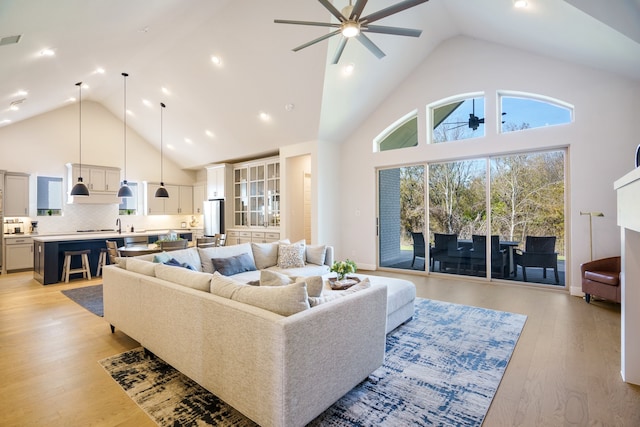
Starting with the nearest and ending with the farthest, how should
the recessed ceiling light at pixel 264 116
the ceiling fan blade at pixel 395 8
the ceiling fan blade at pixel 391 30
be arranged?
1. the ceiling fan blade at pixel 395 8
2. the ceiling fan blade at pixel 391 30
3. the recessed ceiling light at pixel 264 116

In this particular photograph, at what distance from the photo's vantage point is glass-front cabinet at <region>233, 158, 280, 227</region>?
27.0 ft

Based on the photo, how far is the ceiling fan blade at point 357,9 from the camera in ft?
9.18

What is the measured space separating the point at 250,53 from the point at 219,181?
15.8 feet

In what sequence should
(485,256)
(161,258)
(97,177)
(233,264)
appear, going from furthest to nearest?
(97,177)
(485,256)
(233,264)
(161,258)

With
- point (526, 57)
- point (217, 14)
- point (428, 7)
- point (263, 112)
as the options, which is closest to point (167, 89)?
point (263, 112)

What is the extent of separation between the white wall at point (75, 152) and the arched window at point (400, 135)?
294 inches

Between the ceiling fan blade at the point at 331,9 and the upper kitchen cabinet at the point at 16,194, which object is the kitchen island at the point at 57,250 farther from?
the ceiling fan blade at the point at 331,9

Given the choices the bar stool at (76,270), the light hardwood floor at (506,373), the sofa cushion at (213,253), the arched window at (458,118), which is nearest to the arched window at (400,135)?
the arched window at (458,118)

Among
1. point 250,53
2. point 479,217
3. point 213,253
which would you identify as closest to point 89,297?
point 213,253

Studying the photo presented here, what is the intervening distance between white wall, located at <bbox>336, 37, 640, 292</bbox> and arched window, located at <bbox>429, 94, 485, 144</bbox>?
0.55 ft

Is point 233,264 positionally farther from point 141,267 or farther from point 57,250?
point 57,250

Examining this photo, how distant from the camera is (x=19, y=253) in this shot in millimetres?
7074

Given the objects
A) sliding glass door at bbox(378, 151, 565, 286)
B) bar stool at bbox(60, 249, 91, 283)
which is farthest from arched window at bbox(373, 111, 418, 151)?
bar stool at bbox(60, 249, 91, 283)

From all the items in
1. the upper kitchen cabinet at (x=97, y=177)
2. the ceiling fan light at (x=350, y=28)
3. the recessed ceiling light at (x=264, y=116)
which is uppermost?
the recessed ceiling light at (x=264, y=116)
